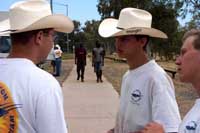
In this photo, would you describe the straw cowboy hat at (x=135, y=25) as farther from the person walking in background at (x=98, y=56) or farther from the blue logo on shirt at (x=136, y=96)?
the person walking in background at (x=98, y=56)

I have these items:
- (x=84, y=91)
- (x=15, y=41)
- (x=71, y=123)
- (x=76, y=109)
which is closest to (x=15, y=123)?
(x=15, y=41)

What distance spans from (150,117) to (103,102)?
11.4 metres

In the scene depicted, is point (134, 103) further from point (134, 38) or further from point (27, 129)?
point (27, 129)

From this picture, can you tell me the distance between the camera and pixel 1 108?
2711mm

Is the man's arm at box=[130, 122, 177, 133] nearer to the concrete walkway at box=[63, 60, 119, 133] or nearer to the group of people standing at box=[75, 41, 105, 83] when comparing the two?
the concrete walkway at box=[63, 60, 119, 133]

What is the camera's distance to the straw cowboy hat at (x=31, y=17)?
288 centimetres

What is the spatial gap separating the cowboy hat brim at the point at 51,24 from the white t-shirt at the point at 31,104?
0.25m

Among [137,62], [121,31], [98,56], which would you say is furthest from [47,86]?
[98,56]

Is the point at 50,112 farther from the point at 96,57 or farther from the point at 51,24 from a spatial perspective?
the point at 96,57

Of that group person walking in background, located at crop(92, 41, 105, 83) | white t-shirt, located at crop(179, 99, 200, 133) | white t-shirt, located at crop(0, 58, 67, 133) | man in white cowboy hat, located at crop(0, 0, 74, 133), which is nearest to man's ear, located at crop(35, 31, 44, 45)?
man in white cowboy hat, located at crop(0, 0, 74, 133)

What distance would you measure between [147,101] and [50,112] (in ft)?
3.47

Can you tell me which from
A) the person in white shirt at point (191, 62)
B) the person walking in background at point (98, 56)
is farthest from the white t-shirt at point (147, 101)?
the person walking in background at point (98, 56)

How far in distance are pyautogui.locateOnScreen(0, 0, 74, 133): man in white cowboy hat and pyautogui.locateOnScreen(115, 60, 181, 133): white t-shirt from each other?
0.91 meters

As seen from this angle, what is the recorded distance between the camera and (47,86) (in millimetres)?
2662
